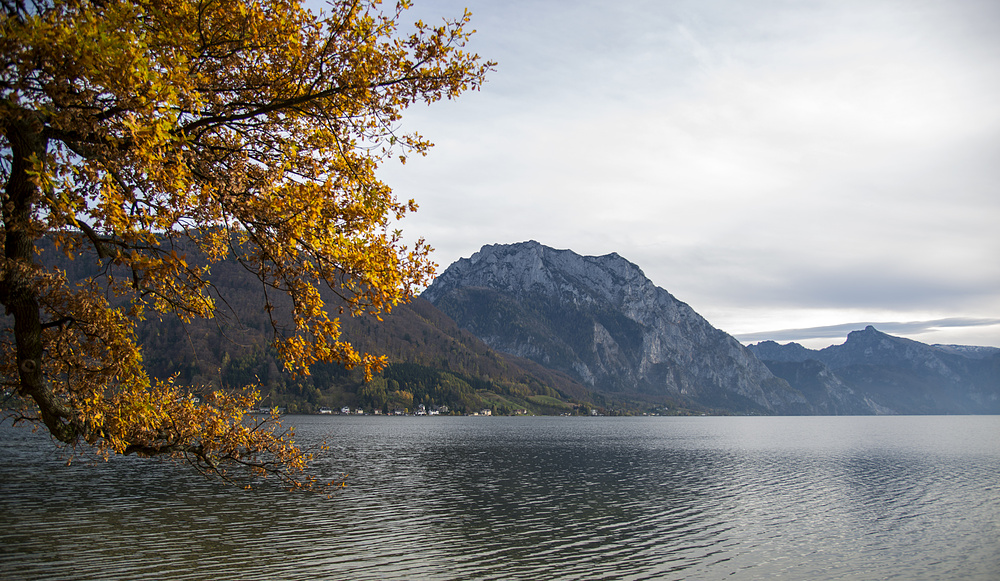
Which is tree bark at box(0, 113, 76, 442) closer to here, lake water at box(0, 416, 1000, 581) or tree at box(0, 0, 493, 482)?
tree at box(0, 0, 493, 482)

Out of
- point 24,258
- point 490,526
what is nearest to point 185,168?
point 24,258

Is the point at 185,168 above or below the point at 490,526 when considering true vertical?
above

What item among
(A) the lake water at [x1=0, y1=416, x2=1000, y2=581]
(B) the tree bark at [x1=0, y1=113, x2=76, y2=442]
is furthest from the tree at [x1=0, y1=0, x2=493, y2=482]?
(A) the lake water at [x1=0, y1=416, x2=1000, y2=581]

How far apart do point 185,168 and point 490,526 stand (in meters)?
33.5

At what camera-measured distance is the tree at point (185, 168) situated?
775cm

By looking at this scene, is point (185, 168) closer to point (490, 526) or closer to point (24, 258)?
point (24, 258)

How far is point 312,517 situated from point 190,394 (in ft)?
76.5

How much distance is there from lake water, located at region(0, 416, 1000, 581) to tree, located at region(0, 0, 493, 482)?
17.9 meters

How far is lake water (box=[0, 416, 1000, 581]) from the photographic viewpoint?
2744cm

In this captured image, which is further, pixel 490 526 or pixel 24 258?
pixel 490 526

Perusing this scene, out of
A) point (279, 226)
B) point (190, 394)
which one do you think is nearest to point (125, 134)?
point (279, 226)

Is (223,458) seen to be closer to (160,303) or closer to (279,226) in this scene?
(160,303)

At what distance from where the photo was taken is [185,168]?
780cm

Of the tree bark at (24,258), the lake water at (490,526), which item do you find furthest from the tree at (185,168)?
the lake water at (490,526)
